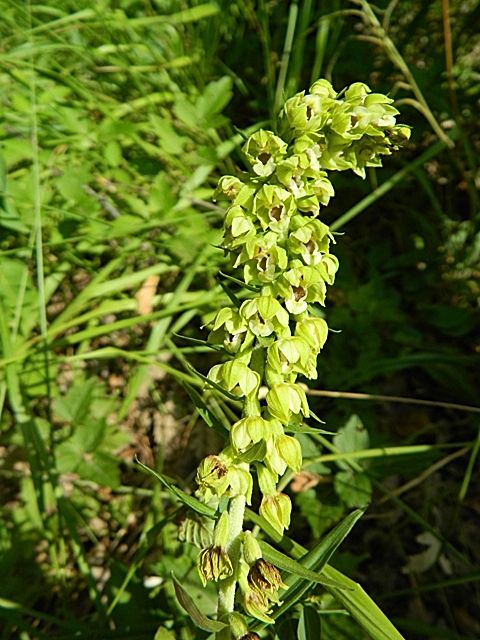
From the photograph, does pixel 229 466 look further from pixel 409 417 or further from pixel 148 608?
pixel 409 417

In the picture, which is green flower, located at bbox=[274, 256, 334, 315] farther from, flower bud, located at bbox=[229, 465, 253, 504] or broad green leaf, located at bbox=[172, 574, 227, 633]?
broad green leaf, located at bbox=[172, 574, 227, 633]

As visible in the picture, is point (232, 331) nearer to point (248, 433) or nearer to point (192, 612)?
point (248, 433)

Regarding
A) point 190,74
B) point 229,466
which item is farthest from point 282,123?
point 190,74

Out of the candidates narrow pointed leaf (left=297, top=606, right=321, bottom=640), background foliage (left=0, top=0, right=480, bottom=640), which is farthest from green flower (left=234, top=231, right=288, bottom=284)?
background foliage (left=0, top=0, right=480, bottom=640)

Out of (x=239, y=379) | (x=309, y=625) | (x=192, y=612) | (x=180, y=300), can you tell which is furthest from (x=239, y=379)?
(x=180, y=300)

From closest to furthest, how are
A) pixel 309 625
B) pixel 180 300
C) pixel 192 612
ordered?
1. pixel 192 612
2. pixel 309 625
3. pixel 180 300

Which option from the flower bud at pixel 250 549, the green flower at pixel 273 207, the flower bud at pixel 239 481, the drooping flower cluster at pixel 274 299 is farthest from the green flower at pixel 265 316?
the flower bud at pixel 250 549

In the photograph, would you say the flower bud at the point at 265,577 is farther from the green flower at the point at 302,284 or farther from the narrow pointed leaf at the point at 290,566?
the green flower at the point at 302,284
